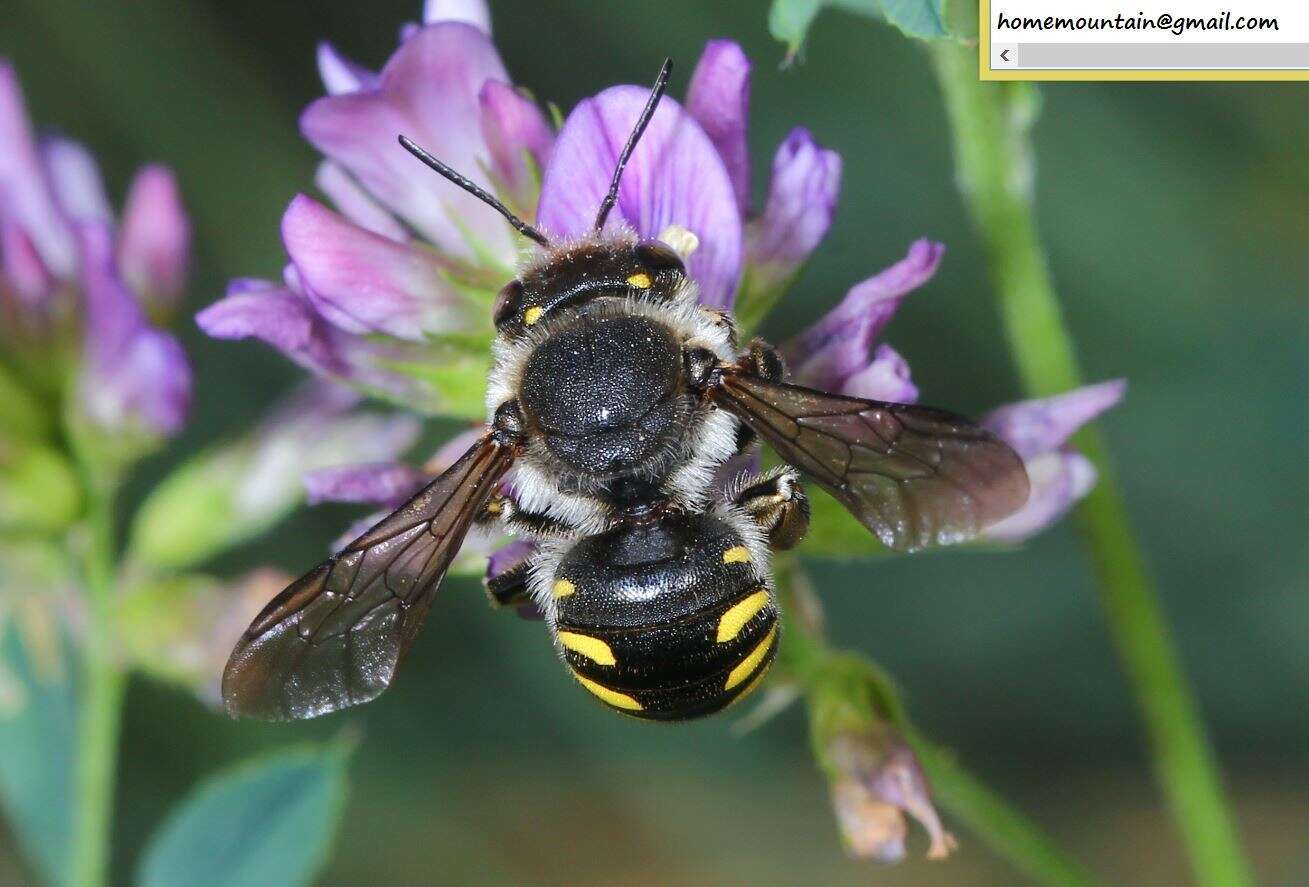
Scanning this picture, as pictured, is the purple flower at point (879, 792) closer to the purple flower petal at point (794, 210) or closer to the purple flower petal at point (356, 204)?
the purple flower petal at point (794, 210)

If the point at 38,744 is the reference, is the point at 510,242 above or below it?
above

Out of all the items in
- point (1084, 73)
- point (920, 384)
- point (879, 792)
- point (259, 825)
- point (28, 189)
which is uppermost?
point (1084, 73)

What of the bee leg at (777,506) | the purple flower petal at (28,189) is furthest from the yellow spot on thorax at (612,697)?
the purple flower petal at (28,189)

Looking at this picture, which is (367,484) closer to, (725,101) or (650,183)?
(650,183)

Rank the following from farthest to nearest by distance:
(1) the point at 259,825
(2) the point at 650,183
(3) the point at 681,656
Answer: (1) the point at 259,825 < (2) the point at 650,183 < (3) the point at 681,656

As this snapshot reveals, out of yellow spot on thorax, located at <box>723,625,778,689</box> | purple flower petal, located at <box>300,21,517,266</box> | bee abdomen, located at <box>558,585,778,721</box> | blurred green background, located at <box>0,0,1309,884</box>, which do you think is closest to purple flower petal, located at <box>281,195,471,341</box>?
purple flower petal, located at <box>300,21,517,266</box>

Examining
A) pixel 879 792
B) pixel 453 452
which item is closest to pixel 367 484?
pixel 453 452
